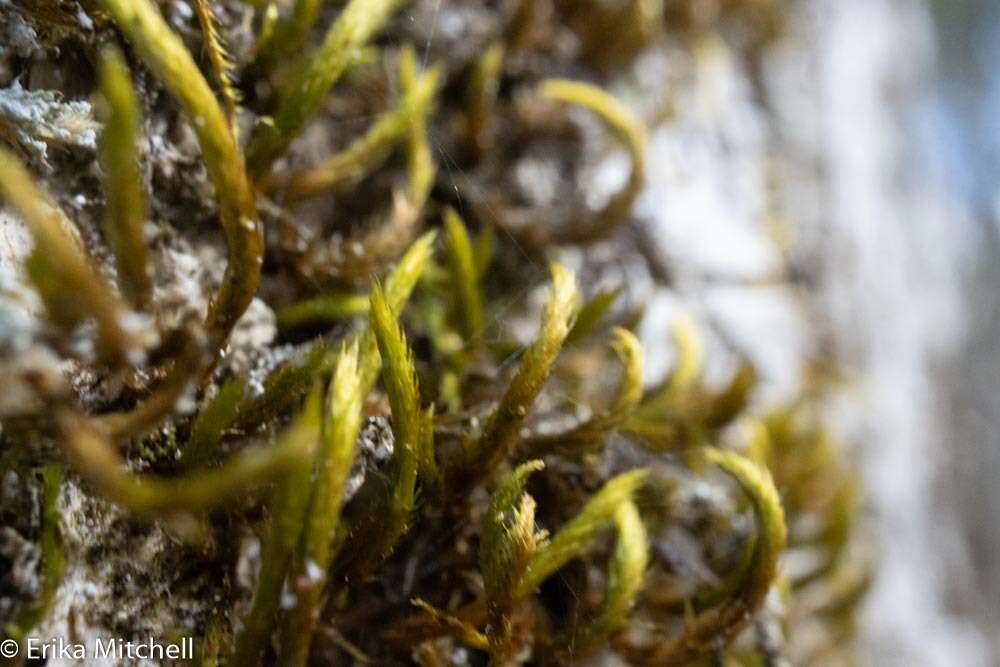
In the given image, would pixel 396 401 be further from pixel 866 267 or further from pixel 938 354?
pixel 938 354

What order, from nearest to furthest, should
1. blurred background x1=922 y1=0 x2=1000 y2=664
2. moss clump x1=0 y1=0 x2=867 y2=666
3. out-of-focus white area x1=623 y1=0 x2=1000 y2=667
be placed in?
moss clump x1=0 y1=0 x2=867 y2=666
out-of-focus white area x1=623 y1=0 x2=1000 y2=667
blurred background x1=922 y1=0 x2=1000 y2=664

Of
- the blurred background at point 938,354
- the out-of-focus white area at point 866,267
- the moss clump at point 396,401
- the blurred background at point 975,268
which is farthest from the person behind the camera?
the blurred background at point 975,268

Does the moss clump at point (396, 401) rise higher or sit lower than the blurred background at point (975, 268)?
higher

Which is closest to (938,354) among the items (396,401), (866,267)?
(866,267)

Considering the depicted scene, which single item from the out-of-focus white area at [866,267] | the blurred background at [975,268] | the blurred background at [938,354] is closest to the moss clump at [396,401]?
the out-of-focus white area at [866,267]

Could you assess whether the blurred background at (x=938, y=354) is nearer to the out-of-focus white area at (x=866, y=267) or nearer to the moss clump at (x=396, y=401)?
the out-of-focus white area at (x=866, y=267)

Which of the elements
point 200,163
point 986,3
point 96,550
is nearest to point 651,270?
point 200,163

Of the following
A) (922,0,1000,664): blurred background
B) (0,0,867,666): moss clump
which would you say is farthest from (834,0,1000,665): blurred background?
(0,0,867,666): moss clump

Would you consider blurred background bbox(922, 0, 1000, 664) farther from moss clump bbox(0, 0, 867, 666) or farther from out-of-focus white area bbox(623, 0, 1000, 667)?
moss clump bbox(0, 0, 867, 666)

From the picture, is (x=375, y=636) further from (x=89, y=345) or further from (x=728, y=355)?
(x=728, y=355)
